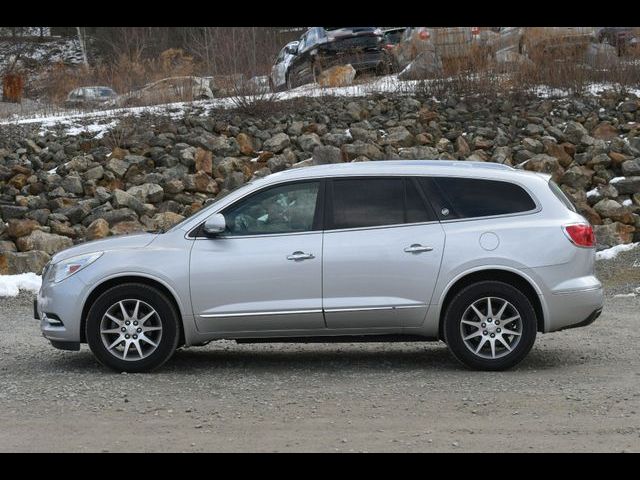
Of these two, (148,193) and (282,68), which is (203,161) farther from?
(282,68)

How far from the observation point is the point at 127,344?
8.58 meters

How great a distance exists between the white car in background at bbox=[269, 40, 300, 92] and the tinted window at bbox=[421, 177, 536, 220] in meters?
14.7

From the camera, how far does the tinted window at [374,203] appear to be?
28.4 ft

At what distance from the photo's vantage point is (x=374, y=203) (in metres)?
8.73

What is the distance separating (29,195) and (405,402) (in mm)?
12874

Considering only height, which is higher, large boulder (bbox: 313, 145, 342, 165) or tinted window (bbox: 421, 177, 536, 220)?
large boulder (bbox: 313, 145, 342, 165)

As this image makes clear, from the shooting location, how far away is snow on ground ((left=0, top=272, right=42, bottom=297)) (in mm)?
14062

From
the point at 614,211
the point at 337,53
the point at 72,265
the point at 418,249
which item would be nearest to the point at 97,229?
the point at 72,265

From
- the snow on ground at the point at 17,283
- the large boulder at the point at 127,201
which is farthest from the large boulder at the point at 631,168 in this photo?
the snow on ground at the point at 17,283

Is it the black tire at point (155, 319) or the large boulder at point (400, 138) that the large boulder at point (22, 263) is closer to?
the black tire at point (155, 319)

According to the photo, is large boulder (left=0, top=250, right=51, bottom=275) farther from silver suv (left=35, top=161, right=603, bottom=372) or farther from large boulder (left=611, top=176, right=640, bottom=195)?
large boulder (left=611, top=176, right=640, bottom=195)

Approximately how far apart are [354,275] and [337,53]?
18967 millimetres

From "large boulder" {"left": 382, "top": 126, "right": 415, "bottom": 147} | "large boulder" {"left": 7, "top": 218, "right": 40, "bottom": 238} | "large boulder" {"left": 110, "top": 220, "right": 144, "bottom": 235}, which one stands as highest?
"large boulder" {"left": 382, "top": 126, "right": 415, "bottom": 147}

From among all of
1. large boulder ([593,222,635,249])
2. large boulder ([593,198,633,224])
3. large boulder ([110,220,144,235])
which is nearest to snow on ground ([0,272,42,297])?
large boulder ([110,220,144,235])
